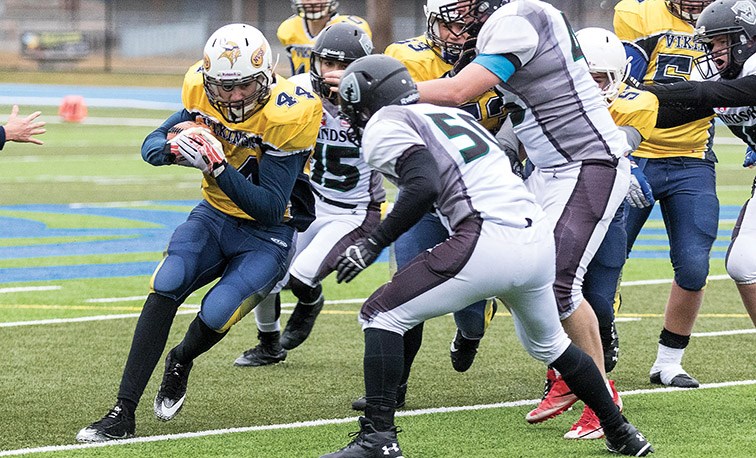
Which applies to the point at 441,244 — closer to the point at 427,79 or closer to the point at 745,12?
the point at 427,79

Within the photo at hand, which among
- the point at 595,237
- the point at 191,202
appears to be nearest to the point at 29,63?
the point at 191,202

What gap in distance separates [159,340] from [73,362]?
155 centimetres

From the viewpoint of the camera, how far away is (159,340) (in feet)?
16.6

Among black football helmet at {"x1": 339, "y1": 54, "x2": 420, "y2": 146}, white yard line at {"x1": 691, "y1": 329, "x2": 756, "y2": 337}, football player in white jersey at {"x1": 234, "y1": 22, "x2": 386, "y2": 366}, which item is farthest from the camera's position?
white yard line at {"x1": 691, "y1": 329, "x2": 756, "y2": 337}

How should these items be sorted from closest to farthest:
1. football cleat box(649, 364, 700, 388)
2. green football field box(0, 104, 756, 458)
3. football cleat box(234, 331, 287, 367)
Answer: green football field box(0, 104, 756, 458)
football cleat box(649, 364, 700, 388)
football cleat box(234, 331, 287, 367)

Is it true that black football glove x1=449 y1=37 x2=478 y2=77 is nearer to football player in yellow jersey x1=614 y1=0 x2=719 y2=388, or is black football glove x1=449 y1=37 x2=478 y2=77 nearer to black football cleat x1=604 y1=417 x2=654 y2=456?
football player in yellow jersey x1=614 y1=0 x2=719 y2=388

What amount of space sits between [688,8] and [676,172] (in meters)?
0.90

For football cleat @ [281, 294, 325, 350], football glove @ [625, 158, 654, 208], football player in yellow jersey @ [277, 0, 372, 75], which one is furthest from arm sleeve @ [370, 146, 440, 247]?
football player in yellow jersey @ [277, 0, 372, 75]

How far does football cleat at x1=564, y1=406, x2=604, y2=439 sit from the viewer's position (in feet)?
16.4

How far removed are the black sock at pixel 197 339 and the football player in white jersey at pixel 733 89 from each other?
2.23m

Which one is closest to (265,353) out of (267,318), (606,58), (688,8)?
(267,318)

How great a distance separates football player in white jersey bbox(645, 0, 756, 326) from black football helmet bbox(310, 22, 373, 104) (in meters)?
1.45

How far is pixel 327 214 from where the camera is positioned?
6.60 meters

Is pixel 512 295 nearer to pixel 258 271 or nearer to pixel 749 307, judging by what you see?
pixel 258 271
